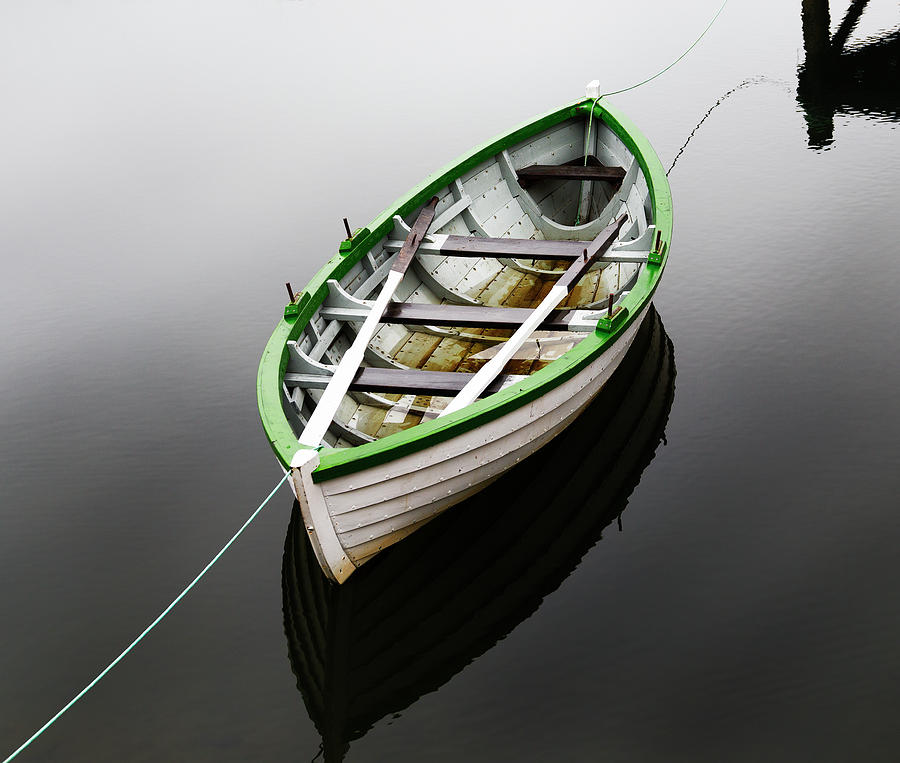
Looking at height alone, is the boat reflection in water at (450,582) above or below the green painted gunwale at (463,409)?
below

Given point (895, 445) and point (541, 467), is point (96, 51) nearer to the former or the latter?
point (541, 467)

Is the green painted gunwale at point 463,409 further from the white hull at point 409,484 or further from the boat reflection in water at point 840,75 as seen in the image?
the boat reflection in water at point 840,75

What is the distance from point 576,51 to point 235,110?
8.46m

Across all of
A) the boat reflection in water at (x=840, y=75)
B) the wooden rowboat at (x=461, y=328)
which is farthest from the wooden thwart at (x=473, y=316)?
the boat reflection in water at (x=840, y=75)

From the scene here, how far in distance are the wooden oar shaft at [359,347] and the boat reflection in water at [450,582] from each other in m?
1.54

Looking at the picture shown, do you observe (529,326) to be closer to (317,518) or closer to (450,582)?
(450,582)

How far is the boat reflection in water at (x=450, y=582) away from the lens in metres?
7.37

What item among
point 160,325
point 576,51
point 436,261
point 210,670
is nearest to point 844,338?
point 436,261

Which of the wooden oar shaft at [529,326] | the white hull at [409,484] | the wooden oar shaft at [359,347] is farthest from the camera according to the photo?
the wooden oar shaft at [529,326]

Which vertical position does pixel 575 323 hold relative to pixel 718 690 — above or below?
above

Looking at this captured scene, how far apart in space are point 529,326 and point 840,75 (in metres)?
13.8

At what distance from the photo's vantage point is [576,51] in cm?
2145

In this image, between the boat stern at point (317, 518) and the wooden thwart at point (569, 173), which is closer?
the boat stern at point (317, 518)

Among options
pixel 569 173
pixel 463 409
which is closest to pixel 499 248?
pixel 569 173
